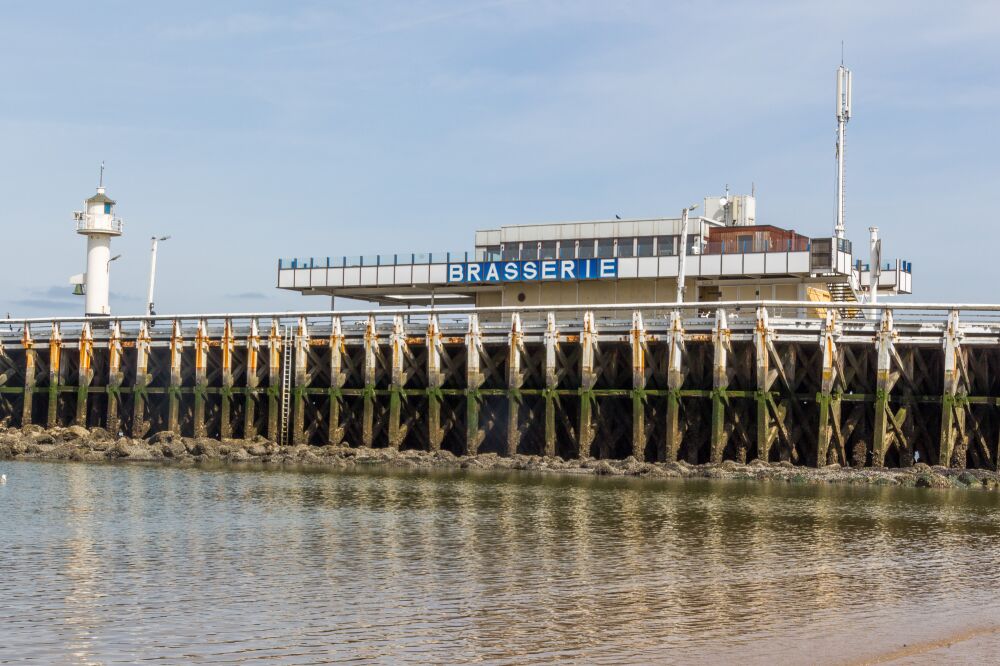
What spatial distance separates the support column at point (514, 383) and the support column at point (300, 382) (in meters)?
9.50

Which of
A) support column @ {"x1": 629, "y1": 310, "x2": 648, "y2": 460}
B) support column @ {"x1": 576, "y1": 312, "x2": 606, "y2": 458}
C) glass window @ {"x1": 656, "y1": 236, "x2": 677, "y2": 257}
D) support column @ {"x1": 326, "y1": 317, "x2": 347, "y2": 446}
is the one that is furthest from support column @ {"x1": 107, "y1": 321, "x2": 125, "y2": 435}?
glass window @ {"x1": 656, "y1": 236, "x2": 677, "y2": 257}

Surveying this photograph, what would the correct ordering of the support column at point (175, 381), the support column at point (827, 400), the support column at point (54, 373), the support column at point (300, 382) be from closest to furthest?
1. the support column at point (827, 400)
2. the support column at point (300, 382)
3. the support column at point (175, 381)
4. the support column at point (54, 373)

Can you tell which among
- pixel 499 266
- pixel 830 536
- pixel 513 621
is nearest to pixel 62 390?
pixel 499 266

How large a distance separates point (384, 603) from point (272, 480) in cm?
2307

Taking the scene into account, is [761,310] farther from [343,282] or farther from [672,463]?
[343,282]

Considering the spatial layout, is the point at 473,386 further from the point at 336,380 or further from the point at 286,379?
the point at 286,379

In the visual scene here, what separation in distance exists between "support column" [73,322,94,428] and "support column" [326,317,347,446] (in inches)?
520

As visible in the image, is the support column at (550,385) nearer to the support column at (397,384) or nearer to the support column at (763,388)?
the support column at (397,384)

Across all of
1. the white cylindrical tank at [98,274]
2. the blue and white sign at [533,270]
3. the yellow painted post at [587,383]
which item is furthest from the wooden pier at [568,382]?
the white cylindrical tank at [98,274]

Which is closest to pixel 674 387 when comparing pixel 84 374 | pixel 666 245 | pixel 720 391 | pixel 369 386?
pixel 720 391

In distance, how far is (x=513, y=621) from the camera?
807 inches

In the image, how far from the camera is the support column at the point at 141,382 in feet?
192

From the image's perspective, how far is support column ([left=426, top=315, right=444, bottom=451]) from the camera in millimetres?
52000

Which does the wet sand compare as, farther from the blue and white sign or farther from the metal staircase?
the metal staircase
